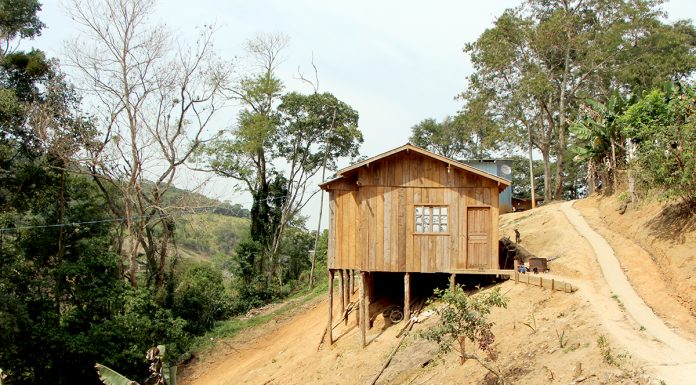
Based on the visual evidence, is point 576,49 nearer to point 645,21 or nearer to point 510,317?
point 645,21

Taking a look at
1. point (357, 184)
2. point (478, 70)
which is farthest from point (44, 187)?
point (478, 70)

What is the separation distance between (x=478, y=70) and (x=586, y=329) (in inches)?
1066

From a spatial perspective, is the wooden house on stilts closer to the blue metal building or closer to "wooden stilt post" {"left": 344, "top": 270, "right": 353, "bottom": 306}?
"wooden stilt post" {"left": 344, "top": 270, "right": 353, "bottom": 306}

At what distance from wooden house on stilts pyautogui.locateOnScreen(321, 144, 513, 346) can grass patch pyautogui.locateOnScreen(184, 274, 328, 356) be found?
41.8ft

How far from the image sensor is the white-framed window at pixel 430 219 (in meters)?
20.7

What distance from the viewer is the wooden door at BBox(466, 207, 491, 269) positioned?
2047 cm

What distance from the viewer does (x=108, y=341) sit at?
2553 cm

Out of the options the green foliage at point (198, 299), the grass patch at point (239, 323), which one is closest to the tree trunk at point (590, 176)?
the grass patch at point (239, 323)

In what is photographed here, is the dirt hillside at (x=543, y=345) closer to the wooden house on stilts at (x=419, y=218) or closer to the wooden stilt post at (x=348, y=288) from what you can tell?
the wooden stilt post at (x=348, y=288)

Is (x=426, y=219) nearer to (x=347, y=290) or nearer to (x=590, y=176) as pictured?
(x=347, y=290)

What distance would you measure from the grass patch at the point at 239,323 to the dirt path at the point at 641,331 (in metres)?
18.7

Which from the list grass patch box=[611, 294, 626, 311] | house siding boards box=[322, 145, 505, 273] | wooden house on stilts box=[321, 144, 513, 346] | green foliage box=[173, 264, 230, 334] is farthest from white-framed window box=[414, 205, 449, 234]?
green foliage box=[173, 264, 230, 334]

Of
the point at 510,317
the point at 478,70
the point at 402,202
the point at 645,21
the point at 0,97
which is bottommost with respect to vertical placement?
the point at 510,317

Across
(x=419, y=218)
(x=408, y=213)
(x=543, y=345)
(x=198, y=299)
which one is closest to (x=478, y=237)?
(x=419, y=218)
